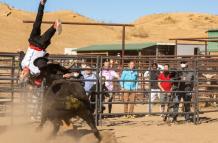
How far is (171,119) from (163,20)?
237ft

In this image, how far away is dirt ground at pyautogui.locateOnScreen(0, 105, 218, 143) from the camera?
8.34m

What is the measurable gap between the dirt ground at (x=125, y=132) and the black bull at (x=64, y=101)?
561mm

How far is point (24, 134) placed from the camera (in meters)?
8.74

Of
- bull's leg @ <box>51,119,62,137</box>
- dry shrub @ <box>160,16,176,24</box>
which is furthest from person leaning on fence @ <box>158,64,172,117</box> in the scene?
dry shrub @ <box>160,16,176,24</box>

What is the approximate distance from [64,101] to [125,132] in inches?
104

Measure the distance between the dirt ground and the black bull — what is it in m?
0.56

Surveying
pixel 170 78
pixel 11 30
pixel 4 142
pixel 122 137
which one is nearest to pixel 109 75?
pixel 170 78

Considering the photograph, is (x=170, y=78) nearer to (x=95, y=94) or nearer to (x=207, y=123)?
(x=207, y=123)

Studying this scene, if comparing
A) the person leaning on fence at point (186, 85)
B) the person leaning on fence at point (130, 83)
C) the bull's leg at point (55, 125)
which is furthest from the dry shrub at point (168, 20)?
the bull's leg at point (55, 125)

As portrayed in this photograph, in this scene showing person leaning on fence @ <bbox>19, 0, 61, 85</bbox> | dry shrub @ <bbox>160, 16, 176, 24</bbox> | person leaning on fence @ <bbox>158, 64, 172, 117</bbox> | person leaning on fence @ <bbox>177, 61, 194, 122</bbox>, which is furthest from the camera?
dry shrub @ <bbox>160, 16, 176, 24</bbox>

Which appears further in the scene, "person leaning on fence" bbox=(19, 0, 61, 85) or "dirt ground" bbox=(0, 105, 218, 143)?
"dirt ground" bbox=(0, 105, 218, 143)

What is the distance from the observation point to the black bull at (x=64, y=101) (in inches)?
297

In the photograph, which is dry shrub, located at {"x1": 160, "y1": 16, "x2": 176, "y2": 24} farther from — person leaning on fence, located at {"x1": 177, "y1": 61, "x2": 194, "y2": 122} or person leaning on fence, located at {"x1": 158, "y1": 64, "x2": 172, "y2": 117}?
person leaning on fence, located at {"x1": 177, "y1": 61, "x2": 194, "y2": 122}

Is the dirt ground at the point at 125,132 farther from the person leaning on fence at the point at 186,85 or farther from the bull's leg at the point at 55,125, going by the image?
the person leaning on fence at the point at 186,85
